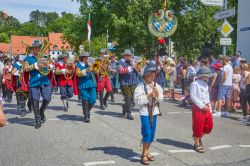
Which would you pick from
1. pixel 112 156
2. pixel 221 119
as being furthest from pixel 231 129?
pixel 112 156

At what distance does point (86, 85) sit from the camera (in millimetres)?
10312

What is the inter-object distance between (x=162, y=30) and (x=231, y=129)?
366 cm

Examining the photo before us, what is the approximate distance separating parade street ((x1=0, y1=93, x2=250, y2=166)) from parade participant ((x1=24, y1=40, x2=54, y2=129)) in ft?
1.89

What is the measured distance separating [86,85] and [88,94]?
0.84 feet

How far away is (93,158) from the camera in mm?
6656

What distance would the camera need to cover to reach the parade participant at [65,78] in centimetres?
1262

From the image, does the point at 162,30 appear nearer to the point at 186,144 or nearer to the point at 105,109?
the point at 186,144

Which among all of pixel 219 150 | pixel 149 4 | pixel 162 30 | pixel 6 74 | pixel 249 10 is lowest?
pixel 219 150

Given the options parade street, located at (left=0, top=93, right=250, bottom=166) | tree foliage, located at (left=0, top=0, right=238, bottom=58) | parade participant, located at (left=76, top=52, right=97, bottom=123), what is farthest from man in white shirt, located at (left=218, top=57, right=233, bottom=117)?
tree foliage, located at (left=0, top=0, right=238, bottom=58)

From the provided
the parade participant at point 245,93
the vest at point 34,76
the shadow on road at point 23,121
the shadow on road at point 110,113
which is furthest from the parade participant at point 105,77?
the parade participant at point 245,93

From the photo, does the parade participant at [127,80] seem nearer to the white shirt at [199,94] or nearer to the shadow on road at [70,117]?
the shadow on road at [70,117]

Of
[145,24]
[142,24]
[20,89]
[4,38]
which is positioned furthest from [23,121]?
[4,38]

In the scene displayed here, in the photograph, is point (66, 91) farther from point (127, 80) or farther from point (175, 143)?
point (175, 143)

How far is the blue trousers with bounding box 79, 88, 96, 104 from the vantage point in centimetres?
1027
